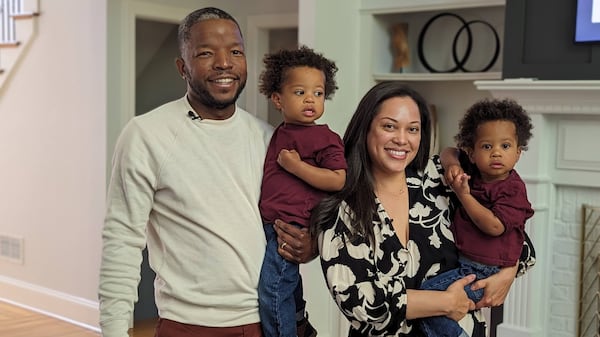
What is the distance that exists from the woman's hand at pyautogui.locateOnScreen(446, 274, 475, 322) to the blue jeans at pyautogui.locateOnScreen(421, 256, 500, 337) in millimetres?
11

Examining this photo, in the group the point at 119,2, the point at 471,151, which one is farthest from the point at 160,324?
the point at 119,2

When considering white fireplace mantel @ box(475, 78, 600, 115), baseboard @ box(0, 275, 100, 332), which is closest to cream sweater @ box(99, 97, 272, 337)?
white fireplace mantel @ box(475, 78, 600, 115)

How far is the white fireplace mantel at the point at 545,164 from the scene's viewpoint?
144 inches

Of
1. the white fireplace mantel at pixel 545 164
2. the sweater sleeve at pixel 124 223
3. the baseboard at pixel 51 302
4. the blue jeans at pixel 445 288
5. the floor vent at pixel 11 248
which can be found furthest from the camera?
the floor vent at pixel 11 248

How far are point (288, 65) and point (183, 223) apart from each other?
506 mm

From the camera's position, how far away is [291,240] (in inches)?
73.7

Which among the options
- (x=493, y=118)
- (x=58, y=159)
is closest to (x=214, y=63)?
(x=493, y=118)

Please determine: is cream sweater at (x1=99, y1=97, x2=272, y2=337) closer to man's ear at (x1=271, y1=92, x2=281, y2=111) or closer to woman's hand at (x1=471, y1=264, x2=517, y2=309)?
man's ear at (x1=271, y1=92, x2=281, y2=111)

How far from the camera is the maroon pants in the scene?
1817 millimetres

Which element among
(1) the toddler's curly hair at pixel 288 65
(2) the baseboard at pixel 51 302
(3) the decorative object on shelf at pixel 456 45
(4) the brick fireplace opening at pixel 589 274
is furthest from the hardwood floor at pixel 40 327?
(1) the toddler's curly hair at pixel 288 65

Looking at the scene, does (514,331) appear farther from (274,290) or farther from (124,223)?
(124,223)

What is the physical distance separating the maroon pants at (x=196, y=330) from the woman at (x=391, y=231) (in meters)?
0.24

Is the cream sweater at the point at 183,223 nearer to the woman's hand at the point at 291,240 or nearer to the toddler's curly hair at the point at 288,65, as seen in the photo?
the woman's hand at the point at 291,240

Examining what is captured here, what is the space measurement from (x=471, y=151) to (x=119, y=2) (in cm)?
347
